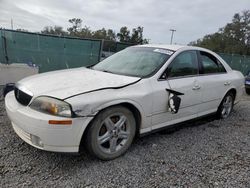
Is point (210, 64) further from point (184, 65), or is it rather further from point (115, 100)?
point (115, 100)

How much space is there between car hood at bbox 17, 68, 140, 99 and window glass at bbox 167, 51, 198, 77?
681 millimetres

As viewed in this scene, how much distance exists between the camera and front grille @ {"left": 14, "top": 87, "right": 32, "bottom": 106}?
2631mm

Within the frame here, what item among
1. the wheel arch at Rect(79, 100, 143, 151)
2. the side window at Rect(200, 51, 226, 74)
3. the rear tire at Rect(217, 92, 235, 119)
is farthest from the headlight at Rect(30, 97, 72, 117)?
the rear tire at Rect(217, 92, 235, 119)

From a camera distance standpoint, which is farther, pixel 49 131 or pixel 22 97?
pixel 22 97

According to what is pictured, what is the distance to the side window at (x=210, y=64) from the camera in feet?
13.4

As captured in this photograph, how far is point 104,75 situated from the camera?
323 cm

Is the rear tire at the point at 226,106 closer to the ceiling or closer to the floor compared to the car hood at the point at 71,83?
closer to the floor

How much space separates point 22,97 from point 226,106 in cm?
402

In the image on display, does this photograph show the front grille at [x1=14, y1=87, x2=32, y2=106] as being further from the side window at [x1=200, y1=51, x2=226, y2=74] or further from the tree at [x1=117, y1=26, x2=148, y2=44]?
the tree at [x1=117, y1=26, x2=148, y2=44]

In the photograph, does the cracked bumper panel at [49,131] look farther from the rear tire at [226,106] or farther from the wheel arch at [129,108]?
the rear tire at [226,106]

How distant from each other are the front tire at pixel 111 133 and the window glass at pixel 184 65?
1.00m

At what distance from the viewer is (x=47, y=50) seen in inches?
341

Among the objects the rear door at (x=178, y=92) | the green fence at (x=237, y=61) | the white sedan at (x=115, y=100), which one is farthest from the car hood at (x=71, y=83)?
the green fence at (x=237, y=61)

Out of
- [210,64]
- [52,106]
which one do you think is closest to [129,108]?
[52,106]
